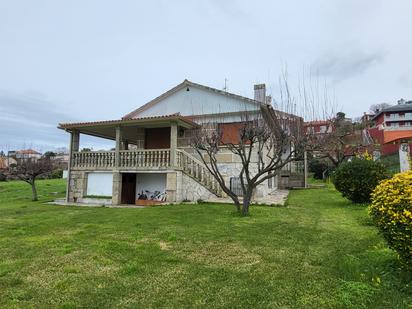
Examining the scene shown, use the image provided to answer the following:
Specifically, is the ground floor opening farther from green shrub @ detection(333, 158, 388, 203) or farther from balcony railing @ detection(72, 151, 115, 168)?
green shrub @ detection(333, 158, 388, 203)

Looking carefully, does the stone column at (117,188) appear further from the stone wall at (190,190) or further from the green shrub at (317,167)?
the green shrub at (317,167)

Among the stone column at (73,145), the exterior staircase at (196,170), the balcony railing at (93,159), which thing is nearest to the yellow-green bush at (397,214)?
the exterior staircase at (196,170)

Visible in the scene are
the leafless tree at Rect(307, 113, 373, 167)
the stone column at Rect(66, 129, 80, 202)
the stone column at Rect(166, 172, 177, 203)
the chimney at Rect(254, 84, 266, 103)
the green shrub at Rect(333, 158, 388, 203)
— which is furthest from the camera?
the leafless tree at Rect(307, 113, 373, 167)

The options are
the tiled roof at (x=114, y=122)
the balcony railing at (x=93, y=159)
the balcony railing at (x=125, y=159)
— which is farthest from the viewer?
the balcony railing at (x=93, y=159)

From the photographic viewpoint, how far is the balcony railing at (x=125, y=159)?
1446 cm

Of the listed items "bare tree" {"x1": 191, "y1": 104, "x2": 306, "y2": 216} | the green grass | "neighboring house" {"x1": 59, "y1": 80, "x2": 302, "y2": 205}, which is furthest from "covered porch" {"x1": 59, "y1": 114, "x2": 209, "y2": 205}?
the green grass

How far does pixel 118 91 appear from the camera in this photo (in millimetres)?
19484

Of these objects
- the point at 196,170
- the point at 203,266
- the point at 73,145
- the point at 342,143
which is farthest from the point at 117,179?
the point at 342,143

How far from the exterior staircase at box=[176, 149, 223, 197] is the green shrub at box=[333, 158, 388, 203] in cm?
522

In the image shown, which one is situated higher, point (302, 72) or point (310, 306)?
point (302, 72)

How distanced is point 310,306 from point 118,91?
724 inches

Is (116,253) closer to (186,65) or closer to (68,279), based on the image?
(68,279)

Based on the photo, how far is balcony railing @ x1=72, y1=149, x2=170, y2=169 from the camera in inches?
569

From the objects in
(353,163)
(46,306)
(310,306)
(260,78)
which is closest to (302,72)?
(260,78)
